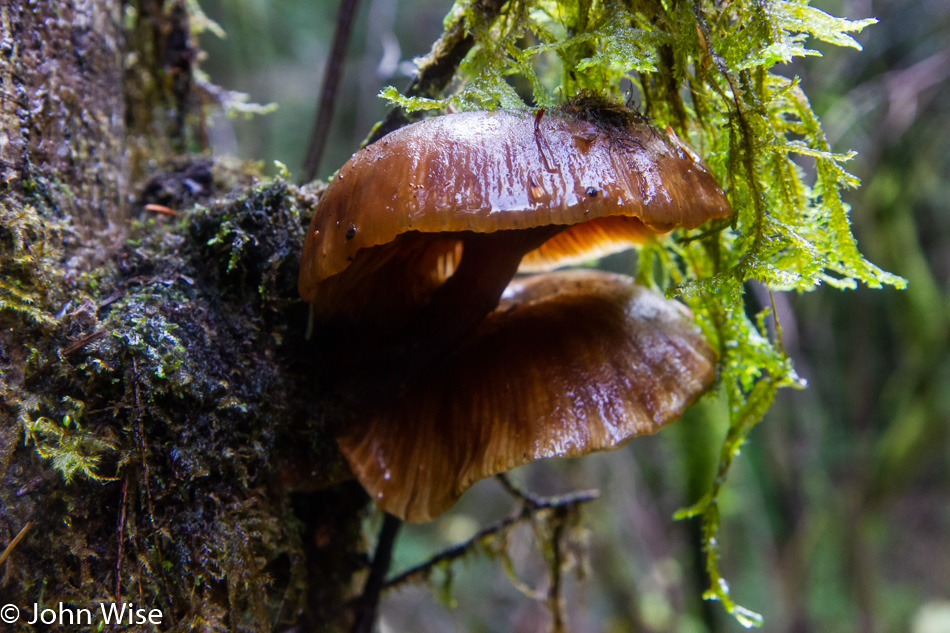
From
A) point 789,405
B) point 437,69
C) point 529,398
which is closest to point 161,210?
point 437,69

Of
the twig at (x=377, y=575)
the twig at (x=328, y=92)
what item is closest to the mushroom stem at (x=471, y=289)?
the twig at (x=377, y=575)

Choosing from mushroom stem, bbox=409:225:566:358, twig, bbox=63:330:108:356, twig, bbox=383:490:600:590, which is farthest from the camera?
twig, bbox=383:490:600:590

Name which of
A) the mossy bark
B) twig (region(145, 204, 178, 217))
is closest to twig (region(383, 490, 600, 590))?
the mossy bark

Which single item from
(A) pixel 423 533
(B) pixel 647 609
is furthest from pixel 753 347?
(A) pixel 423 533

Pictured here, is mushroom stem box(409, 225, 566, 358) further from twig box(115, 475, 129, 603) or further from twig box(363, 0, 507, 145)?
twig box(115, 475, 129, 603)
